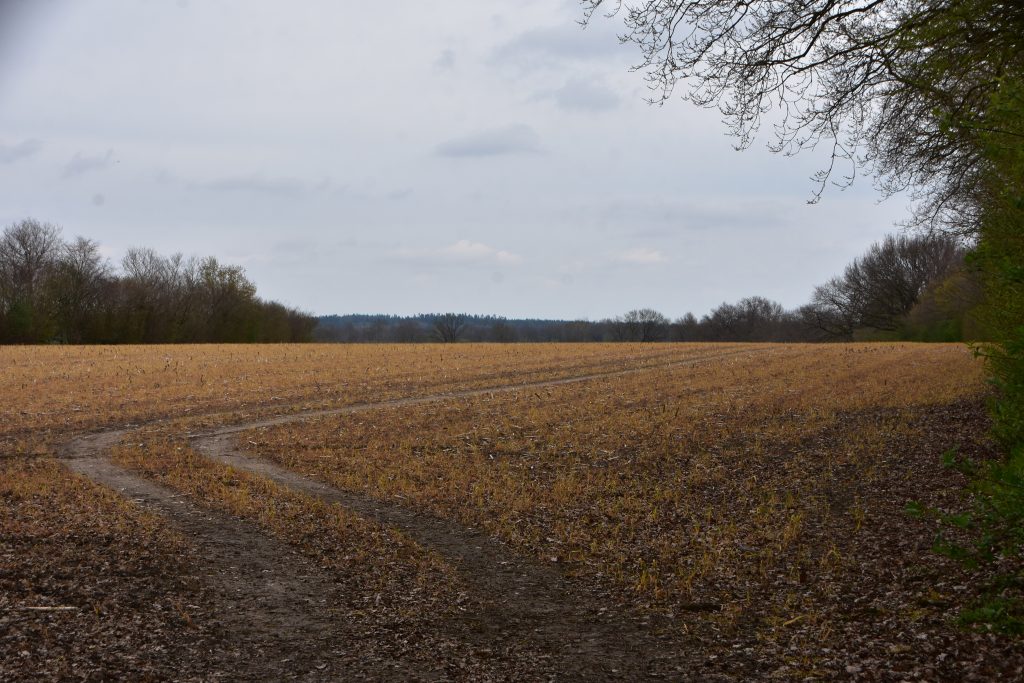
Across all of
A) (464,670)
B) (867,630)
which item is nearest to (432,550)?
(464,670)

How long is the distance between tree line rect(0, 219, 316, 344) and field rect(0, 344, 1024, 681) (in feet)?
157

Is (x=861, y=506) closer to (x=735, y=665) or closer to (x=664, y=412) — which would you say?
(x=735, y=665)

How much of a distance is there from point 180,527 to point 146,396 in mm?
15294

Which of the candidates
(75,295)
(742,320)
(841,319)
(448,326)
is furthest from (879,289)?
(75,295)

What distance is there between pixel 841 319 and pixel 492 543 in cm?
7855

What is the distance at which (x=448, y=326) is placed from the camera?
372 feet

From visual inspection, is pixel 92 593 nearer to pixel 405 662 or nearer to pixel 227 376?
pixel 405 662

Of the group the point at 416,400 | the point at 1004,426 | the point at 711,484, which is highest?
the point at 1004,426

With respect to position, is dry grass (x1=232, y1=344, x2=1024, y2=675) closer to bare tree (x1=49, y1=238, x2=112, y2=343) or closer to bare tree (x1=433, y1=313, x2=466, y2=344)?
bare tree (x1=49, y1=238, x2=112, y2=343)

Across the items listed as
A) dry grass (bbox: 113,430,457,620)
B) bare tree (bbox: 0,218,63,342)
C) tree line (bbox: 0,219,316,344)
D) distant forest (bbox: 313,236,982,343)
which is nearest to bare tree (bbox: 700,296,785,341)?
distant forest (bbox: 313,236,982,343)

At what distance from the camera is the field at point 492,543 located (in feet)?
22.6

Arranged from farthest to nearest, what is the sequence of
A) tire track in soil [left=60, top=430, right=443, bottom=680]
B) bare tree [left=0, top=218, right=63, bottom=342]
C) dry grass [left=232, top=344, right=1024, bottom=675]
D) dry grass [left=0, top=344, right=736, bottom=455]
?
1. bare tree [left=0, top=218, right=63, bottom=342]
2. dry grass [left=0, top=344, right=736, bottom=455]
3. dry grass [left=232, top=344, right=1024, bottom=675]
4. tire track in soil [left=60, top=430, right=443, bottom=680]

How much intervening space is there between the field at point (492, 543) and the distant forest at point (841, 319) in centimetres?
852

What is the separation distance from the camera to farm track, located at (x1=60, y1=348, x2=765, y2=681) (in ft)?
22.1
